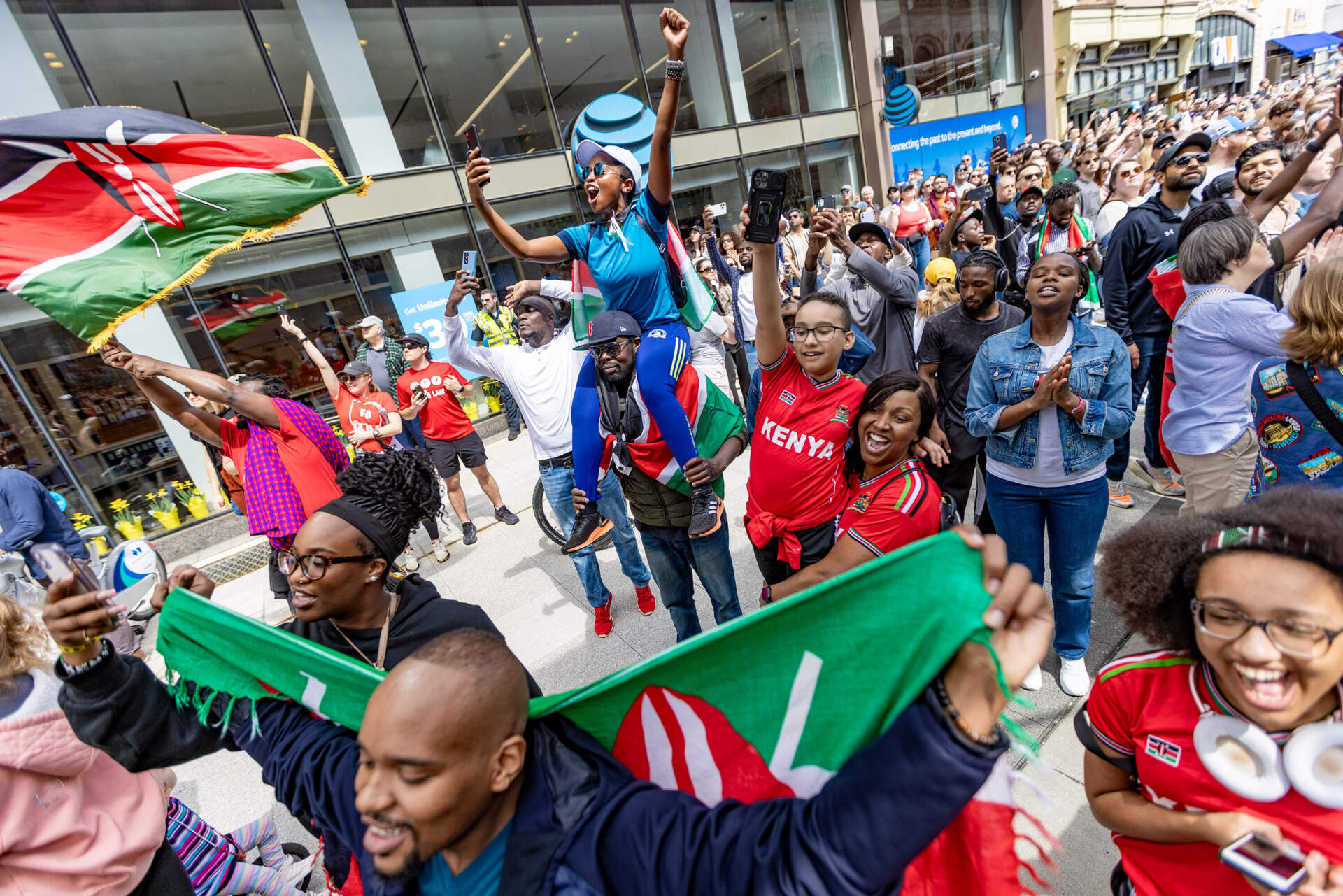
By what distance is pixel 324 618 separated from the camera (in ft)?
5.34

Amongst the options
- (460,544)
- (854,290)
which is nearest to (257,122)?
(460,544)

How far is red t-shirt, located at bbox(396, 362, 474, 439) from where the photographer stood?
504cm

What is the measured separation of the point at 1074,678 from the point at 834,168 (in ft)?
50.0

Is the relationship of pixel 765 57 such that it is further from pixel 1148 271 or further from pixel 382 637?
pixel 382 637

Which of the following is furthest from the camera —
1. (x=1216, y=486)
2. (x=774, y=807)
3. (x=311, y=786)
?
(x=1216, y=486)

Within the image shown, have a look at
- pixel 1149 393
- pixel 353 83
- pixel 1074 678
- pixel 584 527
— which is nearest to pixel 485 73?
pixel 353 83

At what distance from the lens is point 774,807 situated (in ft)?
2.90

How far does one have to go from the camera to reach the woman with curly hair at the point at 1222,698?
3.18 ft

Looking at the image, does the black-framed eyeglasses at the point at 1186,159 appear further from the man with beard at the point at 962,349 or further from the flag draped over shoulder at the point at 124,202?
the flag draped over shoulder at the point at 124,202

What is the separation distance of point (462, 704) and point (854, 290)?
3556 millimetres

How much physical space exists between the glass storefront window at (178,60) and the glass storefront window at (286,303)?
194 cm

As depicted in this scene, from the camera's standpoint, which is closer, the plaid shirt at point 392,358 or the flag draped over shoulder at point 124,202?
the flag draped over shoulder at point 124,202

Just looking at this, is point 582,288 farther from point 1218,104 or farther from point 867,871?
point 1218,104

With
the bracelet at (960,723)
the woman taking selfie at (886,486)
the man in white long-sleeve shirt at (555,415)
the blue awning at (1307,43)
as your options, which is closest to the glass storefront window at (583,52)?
the man in white long-sleeve shirt at (555,415)
